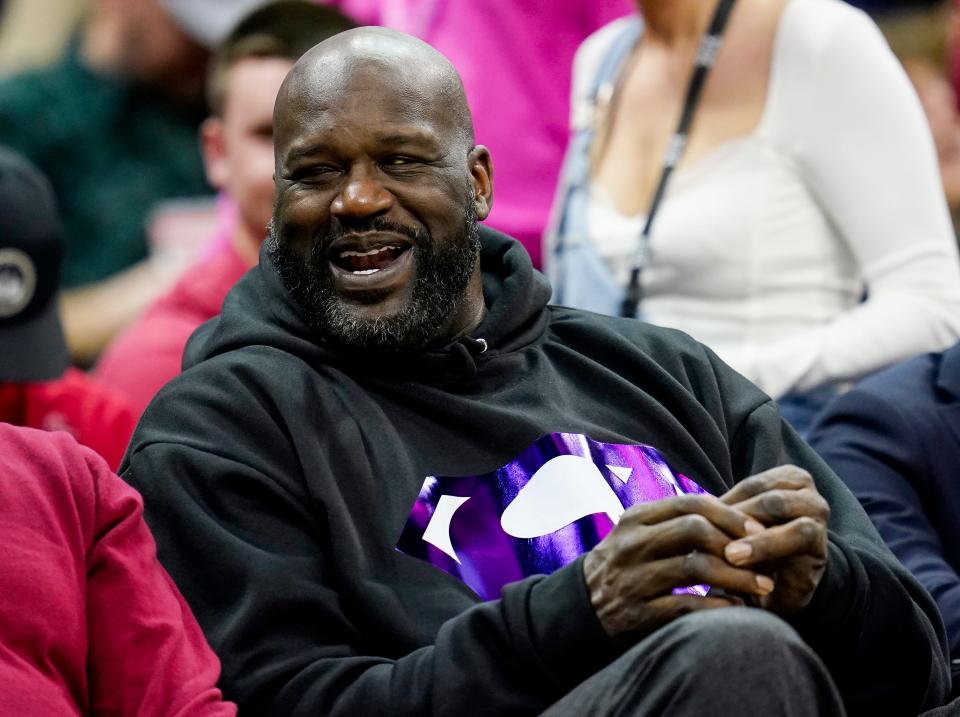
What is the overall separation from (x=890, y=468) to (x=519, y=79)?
1479mm

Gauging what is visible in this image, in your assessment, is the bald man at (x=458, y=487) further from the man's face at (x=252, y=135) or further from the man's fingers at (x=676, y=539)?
the man's face at (x=252, y=135)

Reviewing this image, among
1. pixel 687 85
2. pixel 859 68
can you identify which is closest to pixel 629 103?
pixel 687 85

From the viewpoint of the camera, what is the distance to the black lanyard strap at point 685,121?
11.6 feet

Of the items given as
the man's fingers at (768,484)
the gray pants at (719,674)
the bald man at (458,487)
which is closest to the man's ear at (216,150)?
the bald man at (458,487)

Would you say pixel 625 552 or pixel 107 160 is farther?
pixel 107 160

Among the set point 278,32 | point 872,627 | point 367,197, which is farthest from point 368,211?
point 278,32

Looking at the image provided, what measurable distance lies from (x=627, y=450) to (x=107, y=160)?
2.67 meters

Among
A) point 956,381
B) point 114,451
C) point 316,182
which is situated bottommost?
point 114,451

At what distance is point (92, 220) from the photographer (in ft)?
16.1

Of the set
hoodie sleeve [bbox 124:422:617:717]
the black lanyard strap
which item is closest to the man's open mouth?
hoodie sleeve [bbox 124:422:617:717]

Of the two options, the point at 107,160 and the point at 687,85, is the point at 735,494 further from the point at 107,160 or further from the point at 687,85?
the point at 107,160

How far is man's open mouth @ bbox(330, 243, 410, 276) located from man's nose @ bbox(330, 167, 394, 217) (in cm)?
6

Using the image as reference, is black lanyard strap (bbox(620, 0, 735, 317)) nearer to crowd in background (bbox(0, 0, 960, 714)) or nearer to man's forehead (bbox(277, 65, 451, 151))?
crowd in background (bbox(0, 0, 960, 714))

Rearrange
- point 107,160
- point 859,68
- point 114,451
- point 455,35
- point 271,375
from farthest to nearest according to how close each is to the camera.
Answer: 1. point 107,160
2. point 455,35
3. point 114,451
4. point 859,68
5. point 271,375
